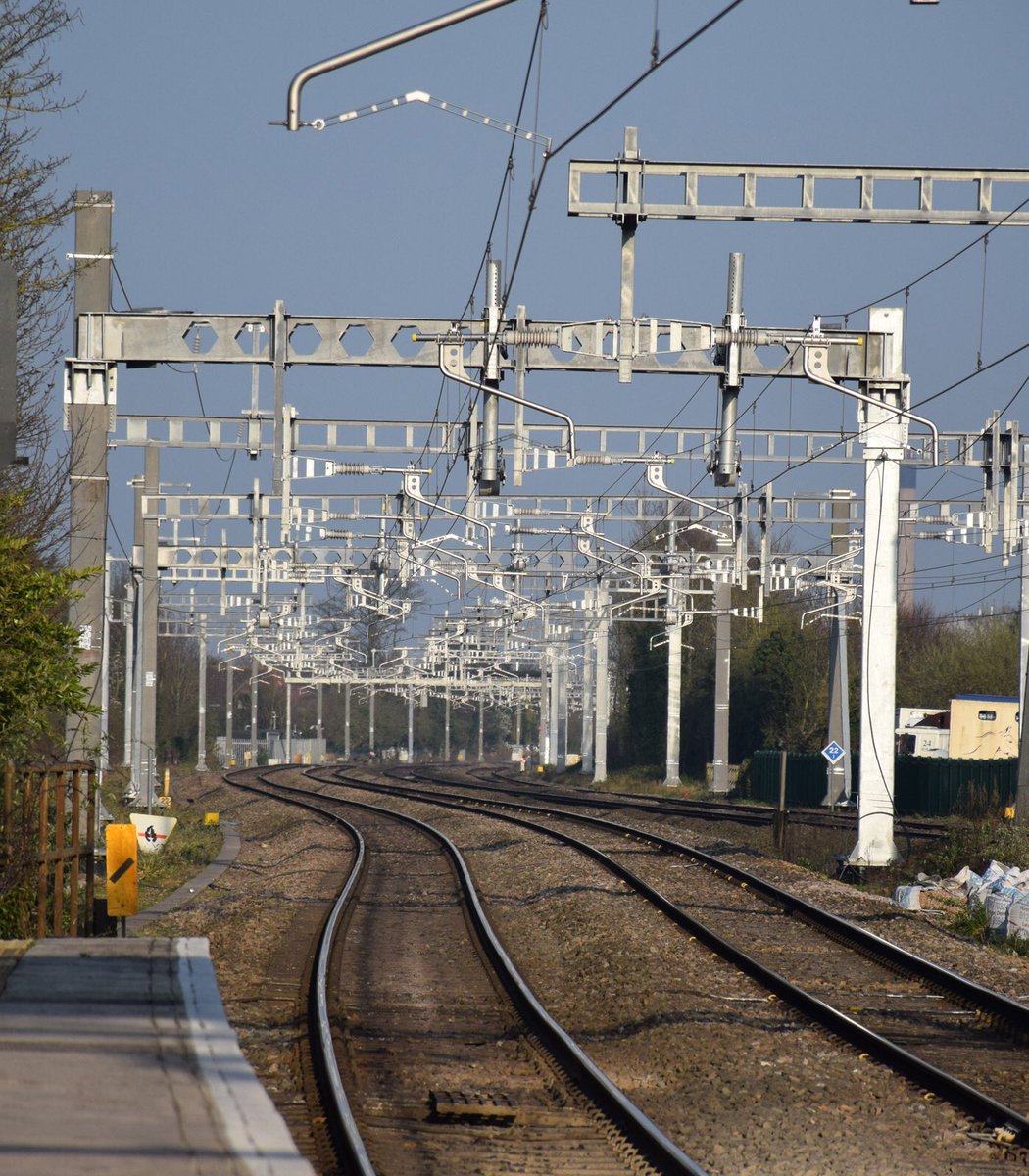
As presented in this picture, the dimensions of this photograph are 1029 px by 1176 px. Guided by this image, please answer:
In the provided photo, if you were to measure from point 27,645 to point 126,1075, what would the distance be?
664cm

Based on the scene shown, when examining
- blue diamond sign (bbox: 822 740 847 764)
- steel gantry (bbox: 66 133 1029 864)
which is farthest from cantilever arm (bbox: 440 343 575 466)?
blue diamond sign (bbox: 822 740 847 764)

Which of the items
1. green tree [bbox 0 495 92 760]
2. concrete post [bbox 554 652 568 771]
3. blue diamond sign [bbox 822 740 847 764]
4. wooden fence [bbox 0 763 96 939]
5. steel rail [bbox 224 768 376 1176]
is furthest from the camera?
concrete post [bbox 554 652 568 771]

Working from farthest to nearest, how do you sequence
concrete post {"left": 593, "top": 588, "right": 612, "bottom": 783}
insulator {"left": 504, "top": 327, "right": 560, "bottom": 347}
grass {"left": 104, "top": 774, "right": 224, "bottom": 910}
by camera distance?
1. concrete post {"left": 593, "top": 588, "right": 612, "bottom": 783}
2. grass {"left": 104, "top": 774, "right": 224, "bottom": 910}
3. insulator {"left": 504, "top": 327, "right": 560, "bottom": 347}

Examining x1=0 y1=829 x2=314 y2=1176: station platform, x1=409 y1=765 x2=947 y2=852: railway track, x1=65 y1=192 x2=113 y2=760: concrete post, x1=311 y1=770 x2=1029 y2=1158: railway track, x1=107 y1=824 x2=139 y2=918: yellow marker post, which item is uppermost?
x1=65 y1=192 x2=113 y2=760: concrete post

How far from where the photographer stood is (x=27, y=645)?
40.5 ft

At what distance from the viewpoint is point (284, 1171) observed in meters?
4.96

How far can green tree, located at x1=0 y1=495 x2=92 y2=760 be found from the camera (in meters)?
12.2

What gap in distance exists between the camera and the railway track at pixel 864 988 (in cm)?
916

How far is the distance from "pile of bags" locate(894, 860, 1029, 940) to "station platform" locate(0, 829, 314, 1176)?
10001 mm

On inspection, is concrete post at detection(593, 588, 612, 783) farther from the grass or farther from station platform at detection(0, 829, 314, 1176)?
station platform at detection(0, 829, 314, 1176)

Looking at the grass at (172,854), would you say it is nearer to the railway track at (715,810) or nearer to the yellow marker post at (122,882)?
the yellow marker post at (122,882)

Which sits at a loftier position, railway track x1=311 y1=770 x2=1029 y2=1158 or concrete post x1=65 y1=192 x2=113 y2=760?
concrete post x1=65 y1=192 x2=113 y2=760

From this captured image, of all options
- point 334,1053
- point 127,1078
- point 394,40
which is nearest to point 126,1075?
point 127,1078

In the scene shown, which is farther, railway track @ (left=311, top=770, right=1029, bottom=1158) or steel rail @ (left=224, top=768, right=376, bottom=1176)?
railway track @ (left=311, top=770, right=1029, bottom=1158)
